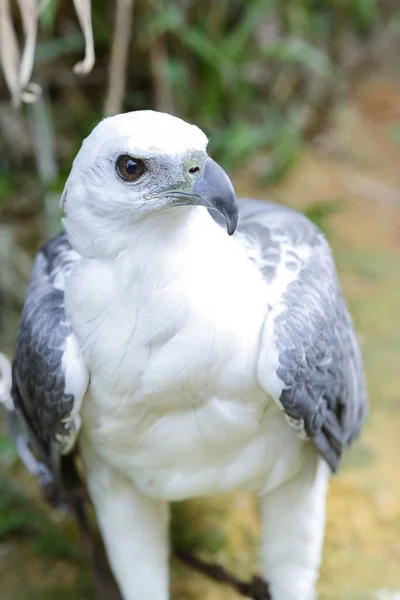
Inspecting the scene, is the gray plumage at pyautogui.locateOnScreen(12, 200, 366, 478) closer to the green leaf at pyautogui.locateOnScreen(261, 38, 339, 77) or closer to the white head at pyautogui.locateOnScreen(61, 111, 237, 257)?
the white head at pyautogui.locateOnScreen(61, 111, 237, 257)

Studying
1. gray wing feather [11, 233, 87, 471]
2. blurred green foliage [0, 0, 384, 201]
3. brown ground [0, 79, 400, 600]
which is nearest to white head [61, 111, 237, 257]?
gray wing feather [11, 233, 87, 471]

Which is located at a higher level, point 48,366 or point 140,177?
point 140,177

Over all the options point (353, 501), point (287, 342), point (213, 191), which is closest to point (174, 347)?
point (287, 342)

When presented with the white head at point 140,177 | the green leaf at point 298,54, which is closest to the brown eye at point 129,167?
the white head at point 140,177

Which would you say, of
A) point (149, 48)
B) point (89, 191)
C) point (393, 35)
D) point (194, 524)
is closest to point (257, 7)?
point (149, 48)

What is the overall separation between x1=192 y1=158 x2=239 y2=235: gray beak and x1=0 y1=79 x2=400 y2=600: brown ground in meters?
1.46

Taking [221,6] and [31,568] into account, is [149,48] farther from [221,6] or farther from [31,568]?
[31,568]

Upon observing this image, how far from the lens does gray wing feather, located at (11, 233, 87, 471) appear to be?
1849mm

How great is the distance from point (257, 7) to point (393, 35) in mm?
1726

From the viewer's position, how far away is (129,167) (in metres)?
1.63

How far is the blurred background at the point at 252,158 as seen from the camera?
2.73 meters

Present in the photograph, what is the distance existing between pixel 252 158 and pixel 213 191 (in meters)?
3.11

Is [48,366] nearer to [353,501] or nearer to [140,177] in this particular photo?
[140,177]

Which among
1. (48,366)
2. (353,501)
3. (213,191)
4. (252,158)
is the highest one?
(213,191)
